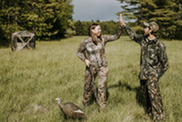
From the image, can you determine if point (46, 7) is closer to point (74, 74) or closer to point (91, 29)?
point (74, 74)

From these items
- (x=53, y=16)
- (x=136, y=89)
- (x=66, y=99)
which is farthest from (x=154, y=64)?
(x=53, y=16)

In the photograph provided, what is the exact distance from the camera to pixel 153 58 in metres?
2.64

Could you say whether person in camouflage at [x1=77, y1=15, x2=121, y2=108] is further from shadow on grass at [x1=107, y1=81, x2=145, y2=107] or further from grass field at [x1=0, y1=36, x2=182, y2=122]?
shadow on grass at [x1=107, y1=81, x2=145, y2=107]

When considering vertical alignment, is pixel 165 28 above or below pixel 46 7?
below

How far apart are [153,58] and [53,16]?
25.1 meters

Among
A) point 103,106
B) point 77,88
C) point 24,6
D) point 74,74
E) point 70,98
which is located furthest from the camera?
point 24,6

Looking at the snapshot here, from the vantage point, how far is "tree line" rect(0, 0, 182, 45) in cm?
1911

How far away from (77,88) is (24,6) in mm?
21669

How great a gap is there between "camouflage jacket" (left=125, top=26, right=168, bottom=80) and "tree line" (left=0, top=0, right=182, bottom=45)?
1826 centimetres

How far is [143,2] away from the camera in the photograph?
26.3 metres

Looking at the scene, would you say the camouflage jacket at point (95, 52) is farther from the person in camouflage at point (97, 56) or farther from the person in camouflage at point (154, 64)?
the person in camouflage at point (154, 64)

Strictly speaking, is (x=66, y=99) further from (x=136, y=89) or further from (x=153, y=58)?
(x=153, y=58)

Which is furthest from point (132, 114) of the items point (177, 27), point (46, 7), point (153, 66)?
point (177, 27)

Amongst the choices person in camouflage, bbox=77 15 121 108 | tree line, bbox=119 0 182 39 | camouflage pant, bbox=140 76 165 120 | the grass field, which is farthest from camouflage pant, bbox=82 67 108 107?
tree line, bbox=119 0 182 39
